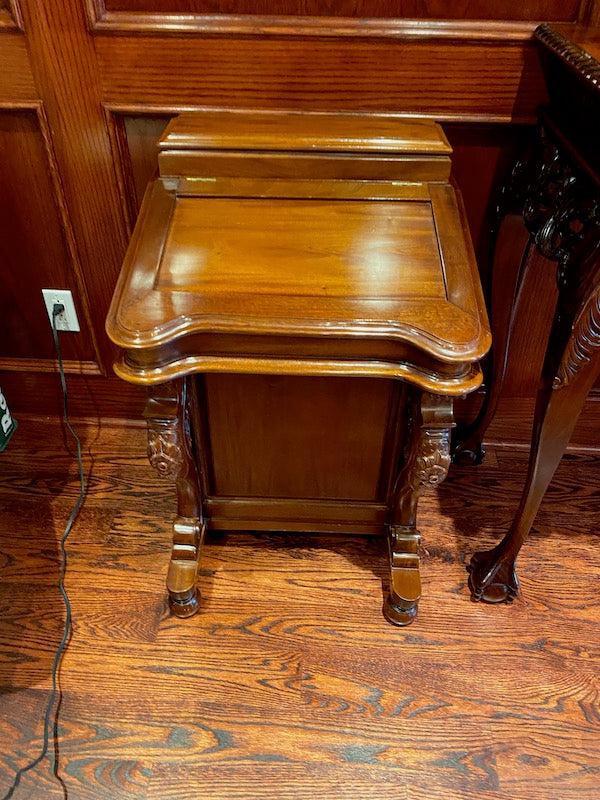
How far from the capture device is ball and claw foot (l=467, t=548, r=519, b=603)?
4.13 ft

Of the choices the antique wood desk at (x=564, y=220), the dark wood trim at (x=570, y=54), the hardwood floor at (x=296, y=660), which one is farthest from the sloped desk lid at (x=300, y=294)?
the hardwood floor at (x=296, y=660)

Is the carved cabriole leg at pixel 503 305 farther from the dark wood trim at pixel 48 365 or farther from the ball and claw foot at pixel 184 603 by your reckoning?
the dark wood trim at pixel 48 365

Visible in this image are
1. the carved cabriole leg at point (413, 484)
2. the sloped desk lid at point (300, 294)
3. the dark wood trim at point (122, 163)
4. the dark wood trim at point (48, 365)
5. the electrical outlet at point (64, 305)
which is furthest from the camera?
the dark wood trim at point (48, 365)

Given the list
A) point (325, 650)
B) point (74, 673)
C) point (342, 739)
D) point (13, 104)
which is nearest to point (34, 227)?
point (13, 104)

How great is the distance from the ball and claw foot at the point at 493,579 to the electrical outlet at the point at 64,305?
104cm

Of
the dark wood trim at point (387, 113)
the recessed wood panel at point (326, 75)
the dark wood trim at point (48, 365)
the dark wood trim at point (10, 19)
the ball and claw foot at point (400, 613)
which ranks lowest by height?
the ball and claw foot at point (400, 613)

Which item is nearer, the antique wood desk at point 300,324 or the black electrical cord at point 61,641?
the antique wood desk at point 300,324

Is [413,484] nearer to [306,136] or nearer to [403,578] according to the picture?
[403,578]

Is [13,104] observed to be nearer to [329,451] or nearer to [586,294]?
[329,451]

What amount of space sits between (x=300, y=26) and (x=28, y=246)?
0.72 m

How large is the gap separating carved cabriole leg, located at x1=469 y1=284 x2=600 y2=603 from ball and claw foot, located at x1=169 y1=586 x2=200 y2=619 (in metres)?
0.59

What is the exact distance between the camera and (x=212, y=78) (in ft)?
3.76

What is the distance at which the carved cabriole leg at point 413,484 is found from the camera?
96 cm

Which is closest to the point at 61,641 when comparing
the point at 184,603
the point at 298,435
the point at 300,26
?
the point at 184,603
